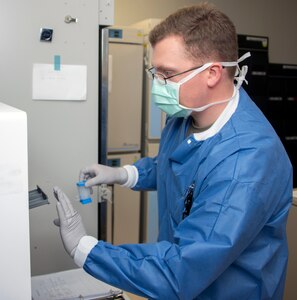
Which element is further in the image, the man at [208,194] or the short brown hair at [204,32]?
the short brown hair at [204,32]

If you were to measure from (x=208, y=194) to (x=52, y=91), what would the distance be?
0.72m

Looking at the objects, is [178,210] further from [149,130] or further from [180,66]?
[149,130]

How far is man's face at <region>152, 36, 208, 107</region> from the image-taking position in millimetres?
1055

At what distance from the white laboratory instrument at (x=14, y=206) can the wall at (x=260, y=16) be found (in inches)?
116

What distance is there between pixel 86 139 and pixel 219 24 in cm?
66

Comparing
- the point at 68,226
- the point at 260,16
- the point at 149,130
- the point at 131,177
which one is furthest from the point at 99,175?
the point at 260,16

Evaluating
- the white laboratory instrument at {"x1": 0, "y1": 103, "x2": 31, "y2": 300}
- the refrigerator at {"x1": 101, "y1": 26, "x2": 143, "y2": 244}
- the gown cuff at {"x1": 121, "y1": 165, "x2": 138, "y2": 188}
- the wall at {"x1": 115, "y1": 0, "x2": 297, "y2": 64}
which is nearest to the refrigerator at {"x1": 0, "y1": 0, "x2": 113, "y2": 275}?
the gown cuff at {"x1": 121, "y1": 165, "x2": 138, "y2": 188}

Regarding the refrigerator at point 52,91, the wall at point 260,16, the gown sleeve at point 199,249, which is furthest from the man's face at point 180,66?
the wall at point 260,16

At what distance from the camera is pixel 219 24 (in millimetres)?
1045

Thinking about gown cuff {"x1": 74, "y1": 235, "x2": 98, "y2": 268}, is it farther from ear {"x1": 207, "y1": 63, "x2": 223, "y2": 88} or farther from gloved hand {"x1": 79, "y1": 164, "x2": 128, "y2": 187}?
ear {"x1": 207, "y1": 63, "x2": 223, "y2": 88}

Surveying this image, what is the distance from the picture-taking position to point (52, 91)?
134 cm

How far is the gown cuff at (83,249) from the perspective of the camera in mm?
966

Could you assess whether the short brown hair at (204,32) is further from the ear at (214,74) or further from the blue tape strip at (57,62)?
the blue tape strip at (57,62)

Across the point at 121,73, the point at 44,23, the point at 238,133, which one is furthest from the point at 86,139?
the point at 121,73
